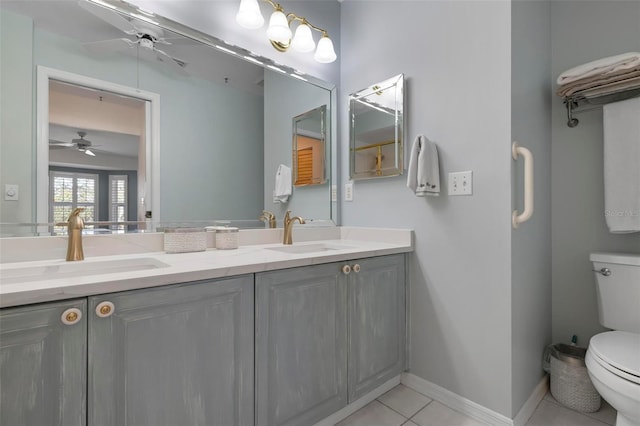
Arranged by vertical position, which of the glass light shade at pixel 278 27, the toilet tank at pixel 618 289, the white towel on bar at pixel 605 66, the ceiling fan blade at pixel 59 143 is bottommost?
the toilet tank at pixel 618 289

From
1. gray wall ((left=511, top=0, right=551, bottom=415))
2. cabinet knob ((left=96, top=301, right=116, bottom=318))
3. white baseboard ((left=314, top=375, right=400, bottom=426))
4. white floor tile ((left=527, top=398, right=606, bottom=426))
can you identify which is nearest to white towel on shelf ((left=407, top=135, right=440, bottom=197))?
gray wall ((left=511, top=0, right=551, bottom=415))

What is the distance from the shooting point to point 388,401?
156cm

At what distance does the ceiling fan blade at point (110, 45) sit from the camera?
3.97 ft

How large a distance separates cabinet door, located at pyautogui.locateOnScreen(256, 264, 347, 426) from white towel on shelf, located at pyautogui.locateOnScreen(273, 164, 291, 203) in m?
0.71

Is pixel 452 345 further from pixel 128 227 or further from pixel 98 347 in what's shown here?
pixel 128 227

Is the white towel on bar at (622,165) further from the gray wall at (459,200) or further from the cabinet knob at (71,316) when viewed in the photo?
the cabinet knob at (71,316)

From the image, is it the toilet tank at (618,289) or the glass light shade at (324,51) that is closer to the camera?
the toilet tank at (618,289)

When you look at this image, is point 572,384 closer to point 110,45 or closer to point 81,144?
point 81,144

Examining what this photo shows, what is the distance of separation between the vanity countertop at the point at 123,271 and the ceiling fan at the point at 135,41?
87cm

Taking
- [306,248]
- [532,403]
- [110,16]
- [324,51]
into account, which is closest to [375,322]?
[306,248]

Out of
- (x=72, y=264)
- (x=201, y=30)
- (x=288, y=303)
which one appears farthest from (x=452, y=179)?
(x=72, y=264)

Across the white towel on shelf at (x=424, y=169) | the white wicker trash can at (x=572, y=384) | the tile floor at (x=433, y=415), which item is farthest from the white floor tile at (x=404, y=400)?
the white towel on shelf at (x=424, y=169)

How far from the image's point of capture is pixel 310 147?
2.04 metres

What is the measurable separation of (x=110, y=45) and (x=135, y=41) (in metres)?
0.10
